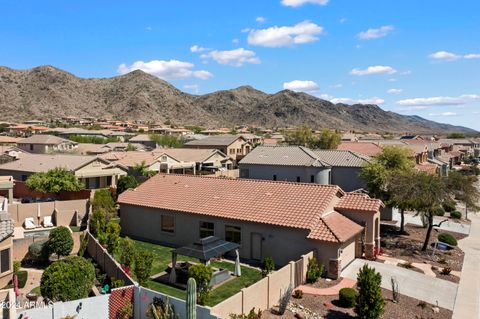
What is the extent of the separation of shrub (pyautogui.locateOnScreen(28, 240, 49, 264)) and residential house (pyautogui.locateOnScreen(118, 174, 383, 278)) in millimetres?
6931

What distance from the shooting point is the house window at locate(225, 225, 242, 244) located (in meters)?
25.4

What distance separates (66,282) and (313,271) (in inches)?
471

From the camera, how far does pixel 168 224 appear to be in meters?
29.0

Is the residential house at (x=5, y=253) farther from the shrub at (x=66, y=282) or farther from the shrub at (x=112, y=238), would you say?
the shrub at (x=112, y=238)

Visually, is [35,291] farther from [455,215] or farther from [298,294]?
[455,215]

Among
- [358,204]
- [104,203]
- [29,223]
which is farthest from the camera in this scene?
[104,203]

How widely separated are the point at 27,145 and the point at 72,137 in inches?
888

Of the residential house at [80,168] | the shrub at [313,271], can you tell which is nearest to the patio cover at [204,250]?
the shrub at [313,271]

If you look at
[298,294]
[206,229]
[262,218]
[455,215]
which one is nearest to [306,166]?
[455,215]

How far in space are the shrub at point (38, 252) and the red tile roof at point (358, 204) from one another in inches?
733

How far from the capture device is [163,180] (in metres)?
33.0

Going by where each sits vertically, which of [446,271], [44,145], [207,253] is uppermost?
[44,145]

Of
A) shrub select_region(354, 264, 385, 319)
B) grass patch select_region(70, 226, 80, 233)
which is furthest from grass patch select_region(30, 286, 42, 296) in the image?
shrub select_region(354, 264, 385, 319)

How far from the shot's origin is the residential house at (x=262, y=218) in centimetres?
2320
